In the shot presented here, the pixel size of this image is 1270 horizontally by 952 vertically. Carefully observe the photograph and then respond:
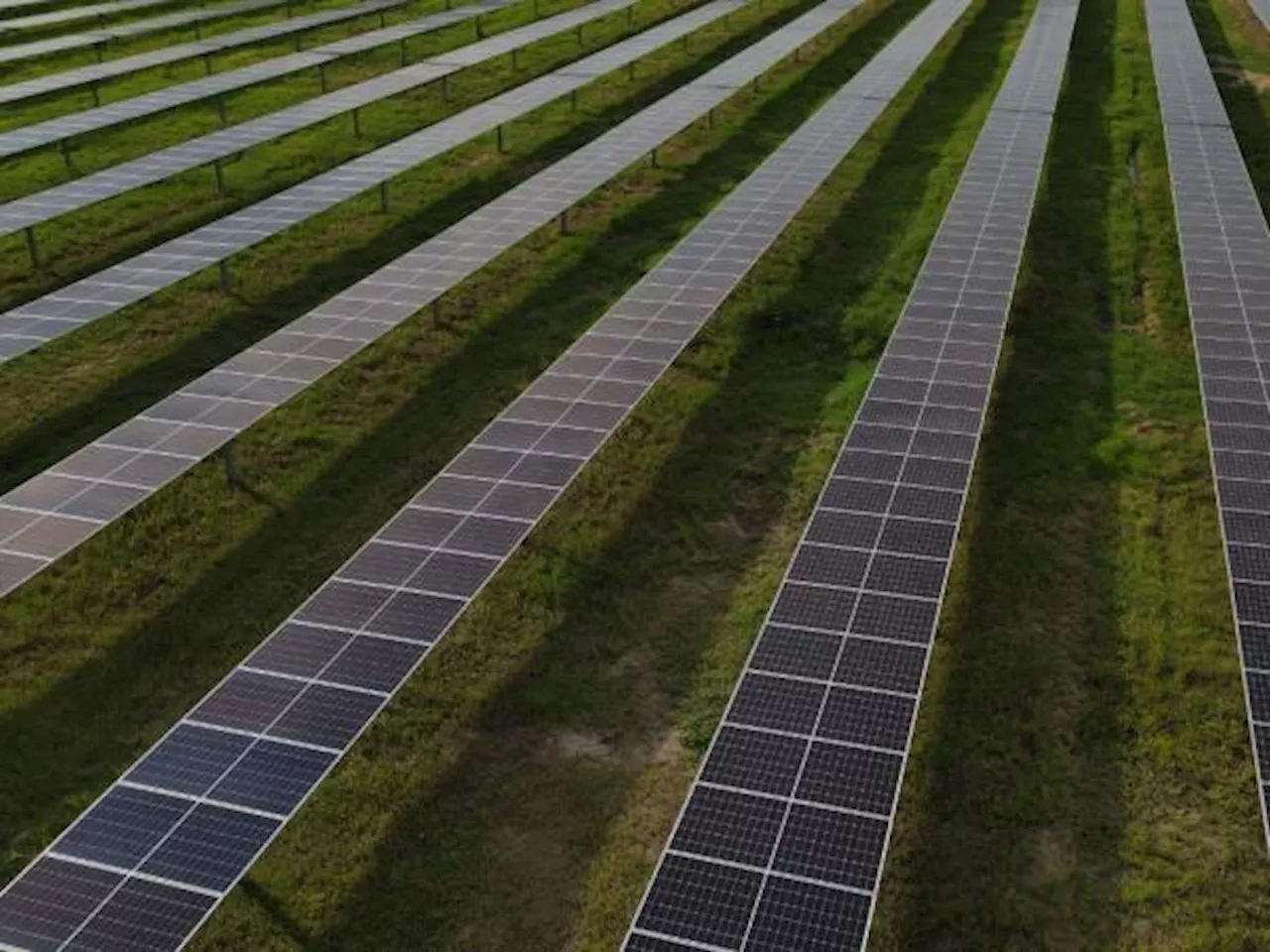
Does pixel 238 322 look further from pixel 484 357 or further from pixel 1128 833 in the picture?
pixel 1128 833

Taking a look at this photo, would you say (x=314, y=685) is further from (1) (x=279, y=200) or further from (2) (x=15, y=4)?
(2) (x=15, y=4)

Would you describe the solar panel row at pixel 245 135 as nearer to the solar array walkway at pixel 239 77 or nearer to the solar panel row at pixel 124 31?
the solar array walkway at pixel 239 77

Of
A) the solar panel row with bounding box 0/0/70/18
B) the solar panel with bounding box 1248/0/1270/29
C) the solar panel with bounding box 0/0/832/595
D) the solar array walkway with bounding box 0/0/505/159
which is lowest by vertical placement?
the solar panel with bounding box 0/0/832/595

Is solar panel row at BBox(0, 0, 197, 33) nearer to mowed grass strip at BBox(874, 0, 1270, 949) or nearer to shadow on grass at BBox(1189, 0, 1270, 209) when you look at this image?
mowed grass strip at BBox(874, 0, 1270, 949)

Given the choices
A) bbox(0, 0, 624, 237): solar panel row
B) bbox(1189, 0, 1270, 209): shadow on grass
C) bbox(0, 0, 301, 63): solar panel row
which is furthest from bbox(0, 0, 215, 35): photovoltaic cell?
bbox(1189, 0, 1270, 209): shadow on grass

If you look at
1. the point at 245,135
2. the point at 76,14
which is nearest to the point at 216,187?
the point at 245,135

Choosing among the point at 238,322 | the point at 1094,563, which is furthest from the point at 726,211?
the point at 1094,563
